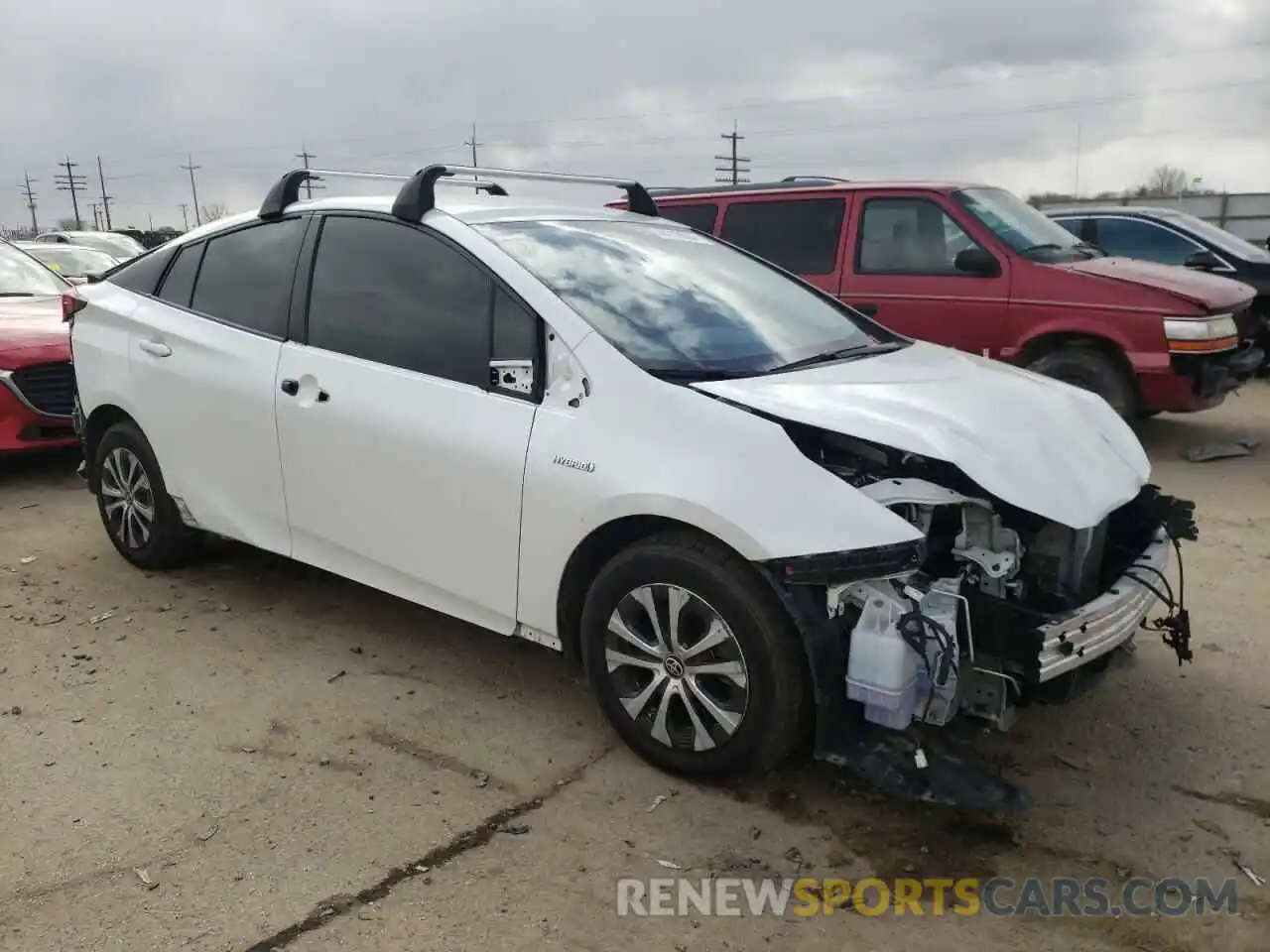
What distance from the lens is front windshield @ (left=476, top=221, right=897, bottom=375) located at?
3.45 meters

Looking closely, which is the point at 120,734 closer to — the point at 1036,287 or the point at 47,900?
the point at 47,900

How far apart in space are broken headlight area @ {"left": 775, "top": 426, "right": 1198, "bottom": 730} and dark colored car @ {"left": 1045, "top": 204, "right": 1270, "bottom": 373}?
797 cm

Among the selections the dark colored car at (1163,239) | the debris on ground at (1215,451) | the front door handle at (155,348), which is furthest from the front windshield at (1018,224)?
the front door handle at (155,348)

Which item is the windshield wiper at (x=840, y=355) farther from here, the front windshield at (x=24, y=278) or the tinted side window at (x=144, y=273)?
the front windshield at (x=24, y=278)

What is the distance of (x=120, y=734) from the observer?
11.8ft

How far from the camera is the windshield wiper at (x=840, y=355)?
11.7 ft

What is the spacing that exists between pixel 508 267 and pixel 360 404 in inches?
29.8

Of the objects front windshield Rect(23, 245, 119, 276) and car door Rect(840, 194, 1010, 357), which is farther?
front windshield Rect(23, 245, 119, 276)

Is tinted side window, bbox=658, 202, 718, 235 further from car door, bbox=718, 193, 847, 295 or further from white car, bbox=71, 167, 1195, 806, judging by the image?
white car, bbox=71, 167, 1195, 806

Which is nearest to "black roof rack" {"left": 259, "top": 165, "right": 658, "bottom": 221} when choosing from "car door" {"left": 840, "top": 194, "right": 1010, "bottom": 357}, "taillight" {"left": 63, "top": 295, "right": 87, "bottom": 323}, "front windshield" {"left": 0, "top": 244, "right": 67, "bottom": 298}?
"taillight" {"left": 63, "top": 295, "right": 87, "bottom": 323}

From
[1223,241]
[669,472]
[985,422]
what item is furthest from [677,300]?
[1223,241]

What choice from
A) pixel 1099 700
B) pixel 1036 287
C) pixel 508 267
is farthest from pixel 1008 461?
pixel 1036 287

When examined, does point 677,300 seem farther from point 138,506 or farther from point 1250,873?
point 138,506

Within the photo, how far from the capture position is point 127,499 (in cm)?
507
